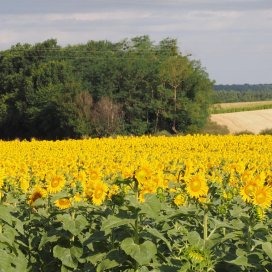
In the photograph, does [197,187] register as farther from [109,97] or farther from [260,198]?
[109,97]

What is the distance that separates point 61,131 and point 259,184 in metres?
52.5

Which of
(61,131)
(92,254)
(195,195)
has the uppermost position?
(195,195)

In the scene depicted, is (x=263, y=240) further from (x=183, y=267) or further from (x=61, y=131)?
(x=61, y=131)

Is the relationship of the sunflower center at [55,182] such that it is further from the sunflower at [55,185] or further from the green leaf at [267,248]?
the green leaf at [267,248]

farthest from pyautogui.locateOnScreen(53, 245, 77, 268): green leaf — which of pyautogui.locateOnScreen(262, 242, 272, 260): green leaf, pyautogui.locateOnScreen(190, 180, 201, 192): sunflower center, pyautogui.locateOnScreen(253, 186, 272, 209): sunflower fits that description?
pyautogui.locateOnScreen(262, 242, 272, 260): green leaf

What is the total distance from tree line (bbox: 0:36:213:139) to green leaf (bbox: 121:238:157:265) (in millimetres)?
48731

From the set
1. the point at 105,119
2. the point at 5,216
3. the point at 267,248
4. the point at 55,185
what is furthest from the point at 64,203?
the point at 105,119

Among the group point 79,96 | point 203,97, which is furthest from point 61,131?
point 203,97

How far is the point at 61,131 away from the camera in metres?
57.1

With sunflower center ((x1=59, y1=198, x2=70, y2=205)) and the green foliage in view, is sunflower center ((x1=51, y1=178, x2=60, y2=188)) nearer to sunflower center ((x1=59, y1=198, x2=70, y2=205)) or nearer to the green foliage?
the green foliage

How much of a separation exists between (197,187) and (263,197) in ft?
3.07

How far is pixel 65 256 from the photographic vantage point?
561cm

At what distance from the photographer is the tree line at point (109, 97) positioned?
5547cm

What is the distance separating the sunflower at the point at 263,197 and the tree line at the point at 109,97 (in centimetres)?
4861
